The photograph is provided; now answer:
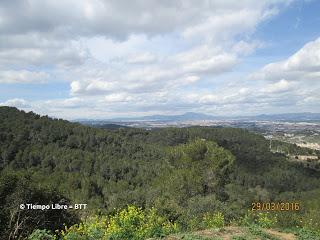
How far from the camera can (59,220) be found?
19969 mm

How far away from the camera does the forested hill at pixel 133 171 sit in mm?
36312

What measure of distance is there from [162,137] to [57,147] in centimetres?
6567

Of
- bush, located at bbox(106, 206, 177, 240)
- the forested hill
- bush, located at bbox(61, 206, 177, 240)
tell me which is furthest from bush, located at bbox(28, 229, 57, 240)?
the forested hill

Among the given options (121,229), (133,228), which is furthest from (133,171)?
(121,229)

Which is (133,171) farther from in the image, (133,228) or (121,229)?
(121,229)

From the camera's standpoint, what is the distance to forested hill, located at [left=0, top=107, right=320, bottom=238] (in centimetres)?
3631

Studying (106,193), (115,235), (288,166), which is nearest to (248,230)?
(115,235)

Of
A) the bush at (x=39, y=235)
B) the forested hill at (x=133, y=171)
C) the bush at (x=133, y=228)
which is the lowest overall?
the forested hill at (x=133, y=171)
